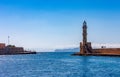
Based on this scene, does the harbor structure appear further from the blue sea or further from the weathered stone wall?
the blue sea

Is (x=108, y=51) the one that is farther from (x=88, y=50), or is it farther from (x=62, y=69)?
→ (x=62, y=69)

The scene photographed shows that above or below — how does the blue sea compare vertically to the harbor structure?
below

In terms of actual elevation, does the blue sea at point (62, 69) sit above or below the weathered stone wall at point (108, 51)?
below

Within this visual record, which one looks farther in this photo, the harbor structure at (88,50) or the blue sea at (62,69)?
the harbor structure at (88,50)

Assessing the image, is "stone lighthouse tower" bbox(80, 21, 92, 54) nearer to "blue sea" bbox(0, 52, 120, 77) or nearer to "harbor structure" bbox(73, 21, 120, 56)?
"harbor structure" bbox(73, 21, 120, 56)

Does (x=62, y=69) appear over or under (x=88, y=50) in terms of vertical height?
under

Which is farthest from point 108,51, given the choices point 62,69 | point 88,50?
point 62,69

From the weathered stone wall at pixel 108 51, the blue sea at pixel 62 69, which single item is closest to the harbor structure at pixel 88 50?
the weathered stone wall at pixel 108 51

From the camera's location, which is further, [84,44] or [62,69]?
[84,44]

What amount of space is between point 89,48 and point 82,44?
5.02m

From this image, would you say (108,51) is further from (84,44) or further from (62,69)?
(62,69)

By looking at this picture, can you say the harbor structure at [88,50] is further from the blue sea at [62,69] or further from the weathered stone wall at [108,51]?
the blue sea at [62,69]

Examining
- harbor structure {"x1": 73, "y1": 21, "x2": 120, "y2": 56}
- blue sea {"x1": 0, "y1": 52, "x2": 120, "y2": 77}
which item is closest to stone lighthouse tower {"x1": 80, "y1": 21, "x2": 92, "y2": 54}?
harbor structure {"x1": 73, "y1": 21, "x2": 120, "y2": 56}

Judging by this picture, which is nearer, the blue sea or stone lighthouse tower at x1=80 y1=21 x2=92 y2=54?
the blue sea
